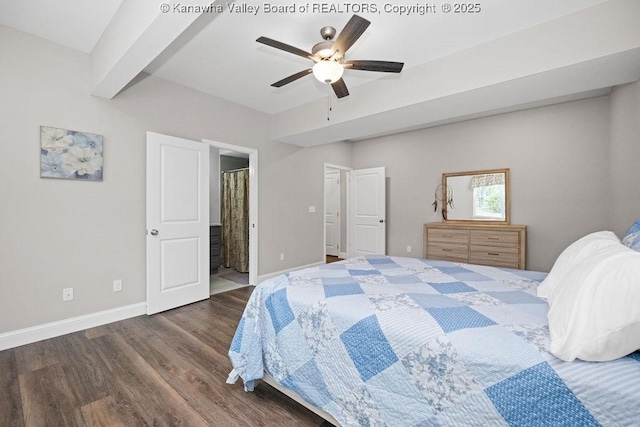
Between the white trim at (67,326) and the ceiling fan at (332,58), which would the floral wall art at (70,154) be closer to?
the white trim at (67,326)

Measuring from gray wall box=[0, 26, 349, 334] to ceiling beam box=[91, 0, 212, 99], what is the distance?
307mm

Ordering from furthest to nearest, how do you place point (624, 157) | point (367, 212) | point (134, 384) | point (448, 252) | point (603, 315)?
1. point (367, 212)
2. point (448, 252)
3. point (624, 157)
4. point (134, 384)
5. point (603, 315)

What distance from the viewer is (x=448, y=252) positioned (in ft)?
14.8

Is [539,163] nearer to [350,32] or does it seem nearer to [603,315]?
[350,32]

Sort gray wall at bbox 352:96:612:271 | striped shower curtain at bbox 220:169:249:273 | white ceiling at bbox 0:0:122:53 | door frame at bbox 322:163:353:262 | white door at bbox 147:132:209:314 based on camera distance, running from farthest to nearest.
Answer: door frame at bbox 322:163:353:262 < striped shower curtain at bbox 220:169:249:273 < gray wall at bbox 352:96:612:271 < white door at bbox 147:132:209:314 < white ceiling at bbox 0:0:122:53

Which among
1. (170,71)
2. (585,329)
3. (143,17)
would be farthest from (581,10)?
(170,71)

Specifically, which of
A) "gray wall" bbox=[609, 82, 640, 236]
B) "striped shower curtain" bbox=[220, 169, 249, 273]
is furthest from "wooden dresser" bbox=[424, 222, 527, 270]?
"striped shower curtain" bbox=[220, 169, 249, 273]

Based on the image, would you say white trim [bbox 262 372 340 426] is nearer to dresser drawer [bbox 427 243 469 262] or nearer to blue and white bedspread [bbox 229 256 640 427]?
blue and white bedspread [bbox 229 256 640 427]

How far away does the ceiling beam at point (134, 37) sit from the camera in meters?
1.70

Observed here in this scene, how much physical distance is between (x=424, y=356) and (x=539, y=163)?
424cm

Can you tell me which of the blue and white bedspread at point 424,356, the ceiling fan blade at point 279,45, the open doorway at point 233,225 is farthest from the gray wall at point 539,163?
the ceiling fan blade at point 279,45

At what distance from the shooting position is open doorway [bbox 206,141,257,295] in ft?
14.3

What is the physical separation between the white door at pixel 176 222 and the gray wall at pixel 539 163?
373 centimetres

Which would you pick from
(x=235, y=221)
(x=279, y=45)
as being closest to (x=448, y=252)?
(x=235, y=221)
